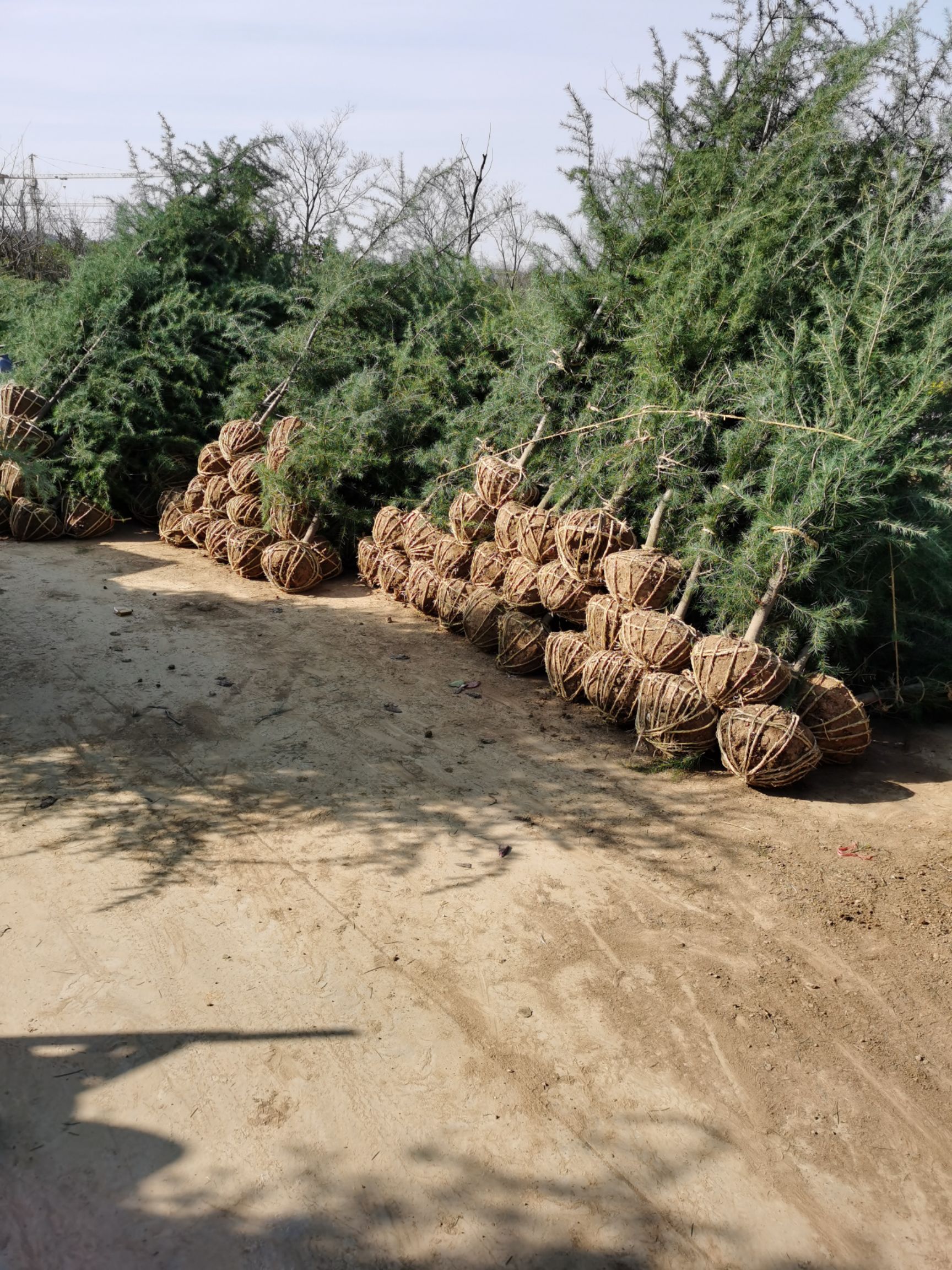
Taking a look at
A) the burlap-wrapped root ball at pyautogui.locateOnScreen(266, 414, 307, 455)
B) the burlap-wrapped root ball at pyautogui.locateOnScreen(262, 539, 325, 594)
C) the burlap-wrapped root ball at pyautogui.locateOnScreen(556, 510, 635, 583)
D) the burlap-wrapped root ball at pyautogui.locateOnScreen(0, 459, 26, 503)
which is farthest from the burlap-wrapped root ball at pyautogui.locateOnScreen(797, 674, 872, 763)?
the burlap-wrapped root ball at pyautogui.locateOnScreen(0, 459, 26, 503)

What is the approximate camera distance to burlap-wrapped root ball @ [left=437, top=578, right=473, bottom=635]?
7152mm

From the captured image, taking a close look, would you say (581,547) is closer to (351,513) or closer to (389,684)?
(389,684)

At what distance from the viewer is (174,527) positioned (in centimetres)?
901

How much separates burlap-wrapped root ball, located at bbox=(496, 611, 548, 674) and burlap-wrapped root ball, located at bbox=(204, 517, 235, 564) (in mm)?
3195

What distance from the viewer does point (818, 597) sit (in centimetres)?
555

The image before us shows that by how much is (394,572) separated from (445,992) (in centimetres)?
468

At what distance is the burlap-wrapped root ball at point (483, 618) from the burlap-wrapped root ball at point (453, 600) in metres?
0.10

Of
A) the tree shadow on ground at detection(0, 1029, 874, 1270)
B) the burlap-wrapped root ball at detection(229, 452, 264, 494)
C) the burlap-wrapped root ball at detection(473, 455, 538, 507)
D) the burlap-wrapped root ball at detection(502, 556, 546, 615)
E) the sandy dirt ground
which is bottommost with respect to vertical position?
the tree shadow on ground at detection(0, 1029, 874, 1270)

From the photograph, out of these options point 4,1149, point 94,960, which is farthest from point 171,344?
point 4,1149

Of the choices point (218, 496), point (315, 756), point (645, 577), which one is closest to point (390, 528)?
point (218, 496)

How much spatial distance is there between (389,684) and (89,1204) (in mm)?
3969

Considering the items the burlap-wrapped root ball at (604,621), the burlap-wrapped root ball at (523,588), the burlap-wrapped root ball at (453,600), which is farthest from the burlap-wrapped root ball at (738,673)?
the burlap-wrapped root ball at (453,600)

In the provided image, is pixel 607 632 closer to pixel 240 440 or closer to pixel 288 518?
pixel 288 518

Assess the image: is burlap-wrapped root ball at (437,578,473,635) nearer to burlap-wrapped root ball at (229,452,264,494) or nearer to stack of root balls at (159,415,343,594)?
stack of root balls at (159,415,343,594)
